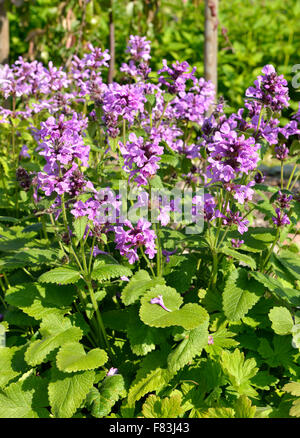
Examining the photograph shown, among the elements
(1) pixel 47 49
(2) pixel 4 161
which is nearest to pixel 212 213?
(2) pixel 4 161

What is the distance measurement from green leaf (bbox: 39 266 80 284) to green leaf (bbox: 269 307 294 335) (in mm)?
855

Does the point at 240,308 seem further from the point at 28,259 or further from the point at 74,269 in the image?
the point at 28,259

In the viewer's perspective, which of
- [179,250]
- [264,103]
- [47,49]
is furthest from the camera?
[47,49]

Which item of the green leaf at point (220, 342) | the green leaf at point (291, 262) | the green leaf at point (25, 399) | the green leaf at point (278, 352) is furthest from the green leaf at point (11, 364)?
the green leaf at point (291, 262)

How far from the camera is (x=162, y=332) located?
205 cm

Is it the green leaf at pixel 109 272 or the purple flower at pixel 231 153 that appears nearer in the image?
the purple flower at pixel 231 153

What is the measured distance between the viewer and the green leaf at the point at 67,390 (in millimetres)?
1828

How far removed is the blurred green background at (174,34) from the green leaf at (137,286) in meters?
3.39

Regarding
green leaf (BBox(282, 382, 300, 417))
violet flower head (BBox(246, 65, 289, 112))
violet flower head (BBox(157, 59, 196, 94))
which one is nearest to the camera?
green leaf (BBox(282, 382, 300, 417))

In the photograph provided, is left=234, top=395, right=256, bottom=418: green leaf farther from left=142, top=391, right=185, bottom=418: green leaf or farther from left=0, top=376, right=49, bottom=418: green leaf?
left=0, top=376, right=49, bottom=418: green leaf

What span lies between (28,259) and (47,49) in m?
Result: 4.39

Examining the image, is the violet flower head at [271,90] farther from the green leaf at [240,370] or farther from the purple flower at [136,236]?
the green leaf at [240,370]

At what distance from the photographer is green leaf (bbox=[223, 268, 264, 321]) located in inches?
81.8

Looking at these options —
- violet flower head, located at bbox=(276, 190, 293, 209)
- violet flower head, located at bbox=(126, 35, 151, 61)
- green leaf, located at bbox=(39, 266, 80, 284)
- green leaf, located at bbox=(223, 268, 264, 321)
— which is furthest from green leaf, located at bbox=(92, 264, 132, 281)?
violet flower head, located at bbox=(126, 35, 151, 61)
